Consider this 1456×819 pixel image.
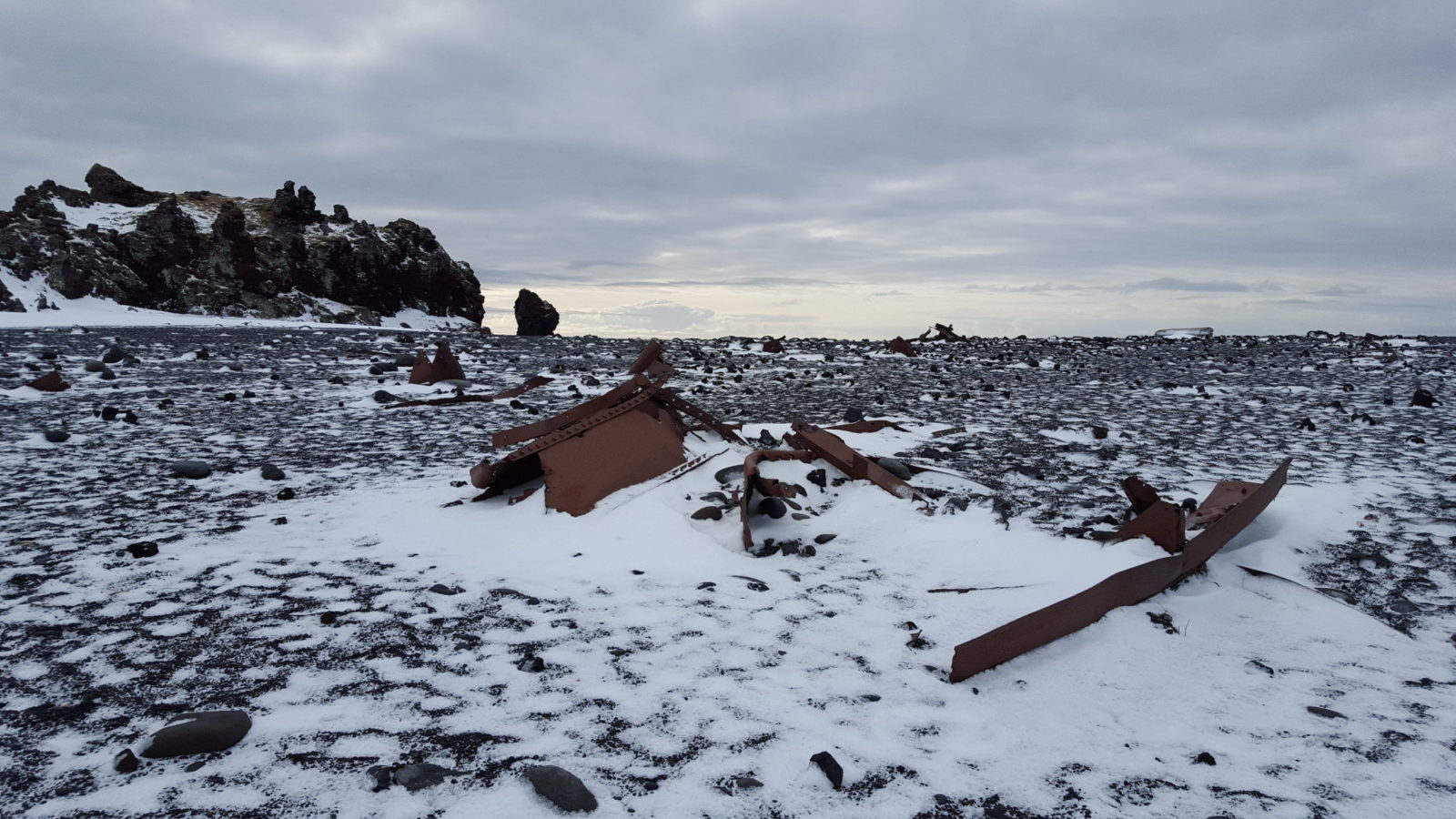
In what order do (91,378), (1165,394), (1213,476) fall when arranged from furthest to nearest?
(1165,394)
(91,378)
(1213,476)

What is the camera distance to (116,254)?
43969 mm

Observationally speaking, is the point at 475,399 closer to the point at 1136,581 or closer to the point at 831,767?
the point at 1136,581

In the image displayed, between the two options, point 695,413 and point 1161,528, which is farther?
point 695,413

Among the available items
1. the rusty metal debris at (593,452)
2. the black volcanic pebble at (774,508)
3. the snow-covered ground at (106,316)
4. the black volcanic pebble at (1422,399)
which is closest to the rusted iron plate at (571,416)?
the rusty metal debris at (593,452)

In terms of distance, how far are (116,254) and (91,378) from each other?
4570 centimetres

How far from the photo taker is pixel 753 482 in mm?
4383

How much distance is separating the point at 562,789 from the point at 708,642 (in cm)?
107

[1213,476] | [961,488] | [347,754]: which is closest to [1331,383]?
[1213,476]

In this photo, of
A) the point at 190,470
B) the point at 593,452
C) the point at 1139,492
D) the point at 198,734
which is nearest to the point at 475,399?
the point at 190,470

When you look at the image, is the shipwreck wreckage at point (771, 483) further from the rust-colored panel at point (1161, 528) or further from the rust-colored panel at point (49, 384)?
the rust-colored panel at point (49, 384)

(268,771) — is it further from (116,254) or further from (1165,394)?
Result: (116,254)

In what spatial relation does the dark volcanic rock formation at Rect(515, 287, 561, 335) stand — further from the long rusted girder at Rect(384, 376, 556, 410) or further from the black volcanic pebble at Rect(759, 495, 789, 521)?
the black volcanic pebble at Rect(759, 495, 789, 521)

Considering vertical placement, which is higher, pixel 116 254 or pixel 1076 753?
pixel 116 254

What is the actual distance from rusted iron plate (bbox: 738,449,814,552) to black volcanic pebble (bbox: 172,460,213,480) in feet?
13.0
